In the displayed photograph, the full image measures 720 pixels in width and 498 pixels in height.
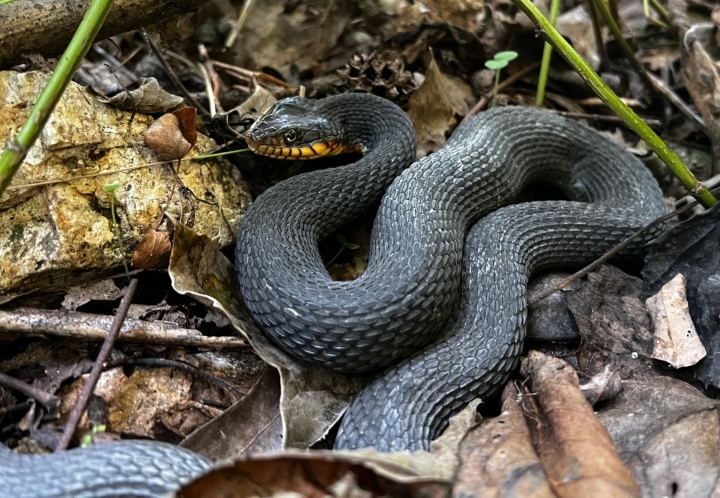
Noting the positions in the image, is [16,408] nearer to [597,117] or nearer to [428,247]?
[428,247]

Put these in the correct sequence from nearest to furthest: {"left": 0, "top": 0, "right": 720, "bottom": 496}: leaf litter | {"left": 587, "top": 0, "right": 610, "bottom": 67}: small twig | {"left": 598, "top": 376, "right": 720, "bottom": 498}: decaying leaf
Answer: {"left": 0, "top": 0, "right": 720, "bottom": 496}: leaf litter, {"left": 598, "top": 376, "right": 720, "bottom": 498}: decaying leaf, {"left": 587, "top": 0, "right": 610, "bottom": 67}: small twig

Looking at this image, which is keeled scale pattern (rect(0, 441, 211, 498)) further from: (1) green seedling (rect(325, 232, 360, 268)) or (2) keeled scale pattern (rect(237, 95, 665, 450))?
(1) green seedling (rect(325, 232, 360, 268))

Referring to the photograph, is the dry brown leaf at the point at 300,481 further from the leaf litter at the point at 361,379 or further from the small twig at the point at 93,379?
the small twig at the point at 93,379

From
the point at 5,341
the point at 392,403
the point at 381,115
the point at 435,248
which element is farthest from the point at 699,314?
the point at 5,341

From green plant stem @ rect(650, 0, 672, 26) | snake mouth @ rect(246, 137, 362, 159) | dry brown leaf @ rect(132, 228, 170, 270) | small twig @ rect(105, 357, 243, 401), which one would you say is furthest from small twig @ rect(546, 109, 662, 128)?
small twig @ rect(105, 357, 243, 401)

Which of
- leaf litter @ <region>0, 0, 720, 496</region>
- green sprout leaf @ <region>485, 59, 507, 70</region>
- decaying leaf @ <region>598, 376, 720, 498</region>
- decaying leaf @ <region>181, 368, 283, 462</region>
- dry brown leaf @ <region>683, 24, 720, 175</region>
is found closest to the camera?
leaf litter @ <region>0, 0, 720, 496</region>

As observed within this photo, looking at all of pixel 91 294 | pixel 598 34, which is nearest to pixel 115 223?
pixel 91 294
